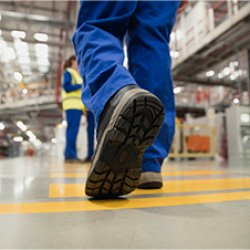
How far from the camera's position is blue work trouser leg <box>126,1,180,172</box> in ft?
3.13

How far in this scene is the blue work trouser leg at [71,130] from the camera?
331 centimetres

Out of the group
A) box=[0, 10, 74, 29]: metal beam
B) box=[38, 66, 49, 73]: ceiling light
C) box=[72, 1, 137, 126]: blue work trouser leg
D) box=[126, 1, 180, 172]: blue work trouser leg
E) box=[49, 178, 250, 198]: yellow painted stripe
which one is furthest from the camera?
box=[38, 66, 49, 73]: ceiling light

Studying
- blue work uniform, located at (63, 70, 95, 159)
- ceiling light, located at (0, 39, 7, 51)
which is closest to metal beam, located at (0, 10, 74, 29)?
ceiling light, located at (0, 39, 7, 51)

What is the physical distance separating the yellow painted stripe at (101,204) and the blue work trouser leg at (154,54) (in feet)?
0.72

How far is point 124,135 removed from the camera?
0.59 meters

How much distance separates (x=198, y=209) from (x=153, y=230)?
227 millimetres

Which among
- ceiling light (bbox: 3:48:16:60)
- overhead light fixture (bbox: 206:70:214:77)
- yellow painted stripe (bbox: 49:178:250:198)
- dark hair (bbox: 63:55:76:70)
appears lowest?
yellow painted stripe (bbox: 49:178:250:198)

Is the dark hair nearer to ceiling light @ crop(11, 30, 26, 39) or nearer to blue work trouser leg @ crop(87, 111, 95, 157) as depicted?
blue work trouser leg @ crop(87, 111, 95, 157)

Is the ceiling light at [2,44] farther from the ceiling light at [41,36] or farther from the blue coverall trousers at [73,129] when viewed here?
the blue coverall trousers at [73,129]

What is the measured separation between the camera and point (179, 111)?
40.9 ft

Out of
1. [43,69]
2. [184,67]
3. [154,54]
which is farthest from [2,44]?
[154,54]

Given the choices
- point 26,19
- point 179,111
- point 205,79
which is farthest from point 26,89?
point 205,79

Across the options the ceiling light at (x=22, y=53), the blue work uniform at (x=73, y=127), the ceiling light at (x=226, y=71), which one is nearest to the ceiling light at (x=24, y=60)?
the ceiling light at (x=22, y=53)

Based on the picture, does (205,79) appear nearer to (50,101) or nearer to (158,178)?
(50,101)
